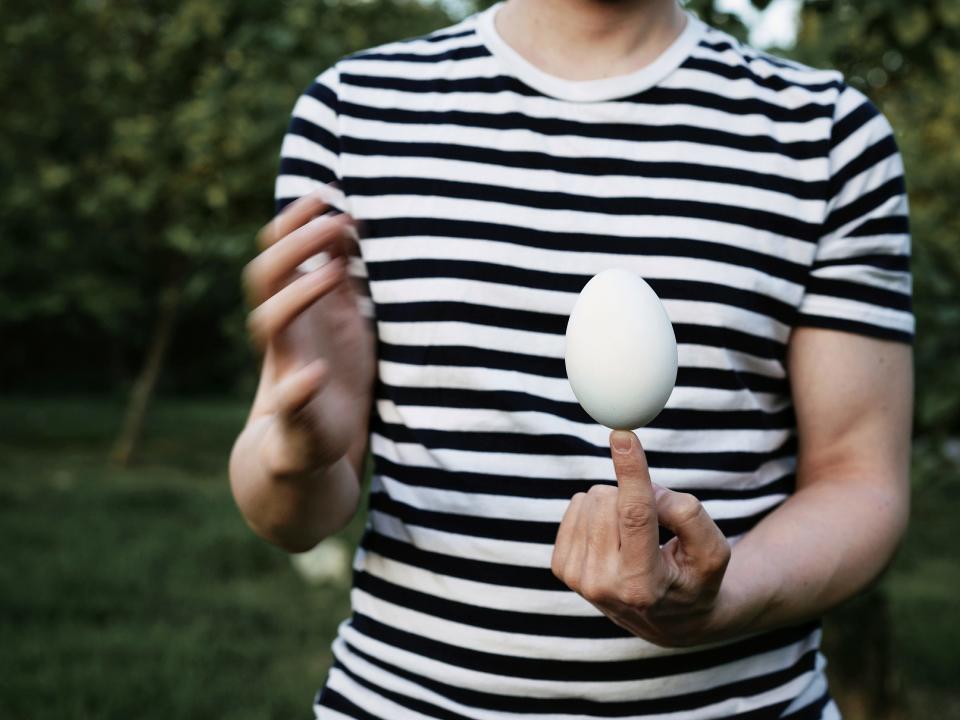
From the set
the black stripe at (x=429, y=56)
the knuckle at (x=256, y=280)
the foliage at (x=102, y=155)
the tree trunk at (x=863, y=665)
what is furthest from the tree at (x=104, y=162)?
the knuckle at (x=256, y=280)

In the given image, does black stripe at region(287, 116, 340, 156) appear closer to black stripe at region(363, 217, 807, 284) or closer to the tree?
black stripe at region(363, 217, 807, 284)

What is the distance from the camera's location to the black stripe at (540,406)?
4.08 ft

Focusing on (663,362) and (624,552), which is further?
(663,362)

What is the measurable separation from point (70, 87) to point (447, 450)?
11022mm

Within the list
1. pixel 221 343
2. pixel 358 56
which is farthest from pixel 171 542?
pixel 221 343

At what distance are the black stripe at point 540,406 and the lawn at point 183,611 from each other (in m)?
1.82

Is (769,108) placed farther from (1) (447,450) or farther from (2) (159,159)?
(2) (159,159)

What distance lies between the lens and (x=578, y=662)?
121cm

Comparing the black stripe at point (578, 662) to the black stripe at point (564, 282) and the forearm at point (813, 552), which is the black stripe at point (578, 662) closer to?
the forearm at point (813, 552)

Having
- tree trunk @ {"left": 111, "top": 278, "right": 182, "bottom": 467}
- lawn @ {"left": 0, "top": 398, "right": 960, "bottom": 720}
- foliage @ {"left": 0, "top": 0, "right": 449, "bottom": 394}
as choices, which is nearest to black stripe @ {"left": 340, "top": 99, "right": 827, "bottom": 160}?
lawn @ {"left": 0, "top": 398, "right": 960, "bottom": 720}

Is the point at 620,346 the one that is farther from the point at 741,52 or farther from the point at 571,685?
the point at 741,52

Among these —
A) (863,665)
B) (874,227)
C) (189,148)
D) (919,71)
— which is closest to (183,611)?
(863,665)

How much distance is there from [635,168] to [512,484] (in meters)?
0.42

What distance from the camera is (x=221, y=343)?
65.9 ft
